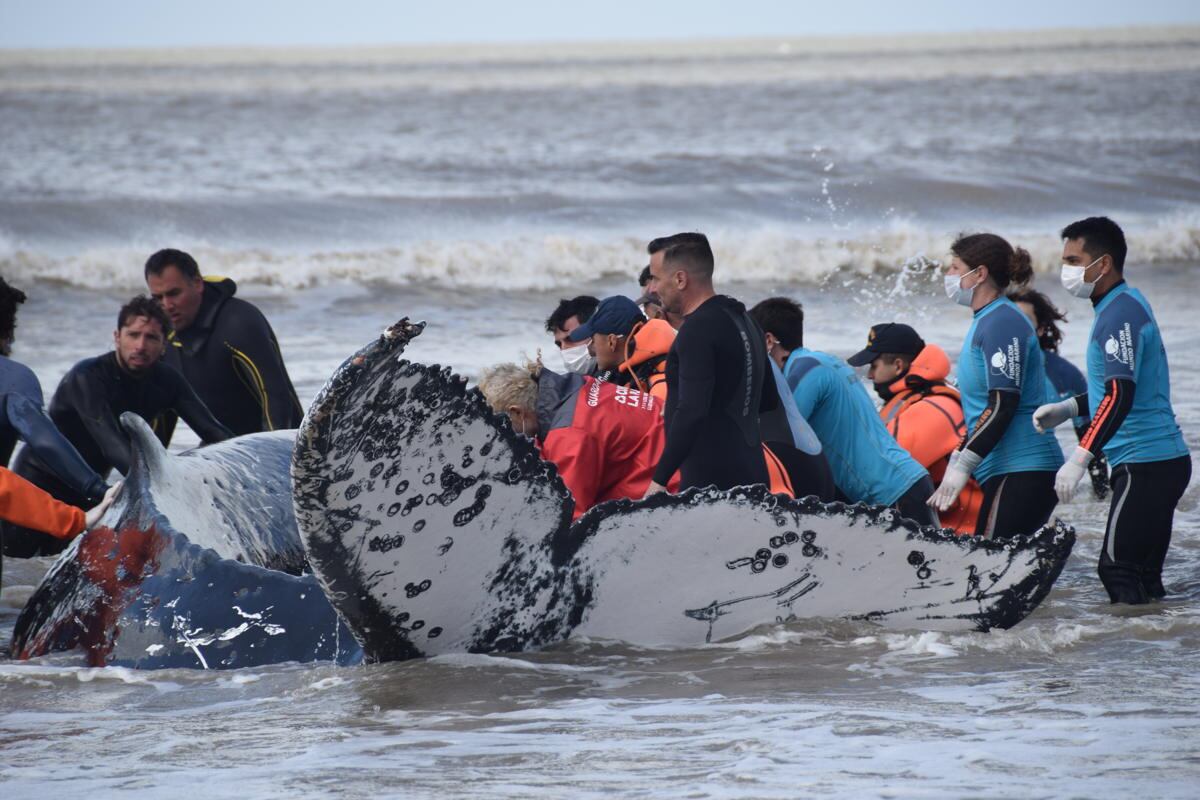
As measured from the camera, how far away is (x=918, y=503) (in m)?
6.74

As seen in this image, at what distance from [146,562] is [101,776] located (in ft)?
3.52

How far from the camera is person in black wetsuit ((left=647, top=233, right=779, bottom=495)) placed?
18.3 feet

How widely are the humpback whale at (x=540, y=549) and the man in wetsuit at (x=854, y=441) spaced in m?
1.54

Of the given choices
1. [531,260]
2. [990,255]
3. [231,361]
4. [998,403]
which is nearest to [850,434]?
[998,403]

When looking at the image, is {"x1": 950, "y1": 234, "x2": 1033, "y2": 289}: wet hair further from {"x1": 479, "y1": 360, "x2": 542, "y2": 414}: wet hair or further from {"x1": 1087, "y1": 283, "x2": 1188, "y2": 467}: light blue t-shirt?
{"x1": 479, "y1": 360, "x2": 542, "y2": 414}: wet hair

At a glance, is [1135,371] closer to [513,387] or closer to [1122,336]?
[1122,336]

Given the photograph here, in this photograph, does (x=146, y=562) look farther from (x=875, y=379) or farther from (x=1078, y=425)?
(x=1078, y=425)

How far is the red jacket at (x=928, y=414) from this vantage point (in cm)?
737

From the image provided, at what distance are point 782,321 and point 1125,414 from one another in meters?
1.83

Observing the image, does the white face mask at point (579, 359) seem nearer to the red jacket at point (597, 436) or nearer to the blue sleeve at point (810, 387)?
the blue sleeve at point (810, 387)

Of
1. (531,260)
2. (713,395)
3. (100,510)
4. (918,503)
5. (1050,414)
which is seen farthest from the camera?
(531,260)

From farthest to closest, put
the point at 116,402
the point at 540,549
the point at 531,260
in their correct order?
1. the point at 531,260
2. the point at 116,402
3. the point at 540,549

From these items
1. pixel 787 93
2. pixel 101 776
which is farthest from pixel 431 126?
pixel 101 776

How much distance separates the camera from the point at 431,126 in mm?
43625
